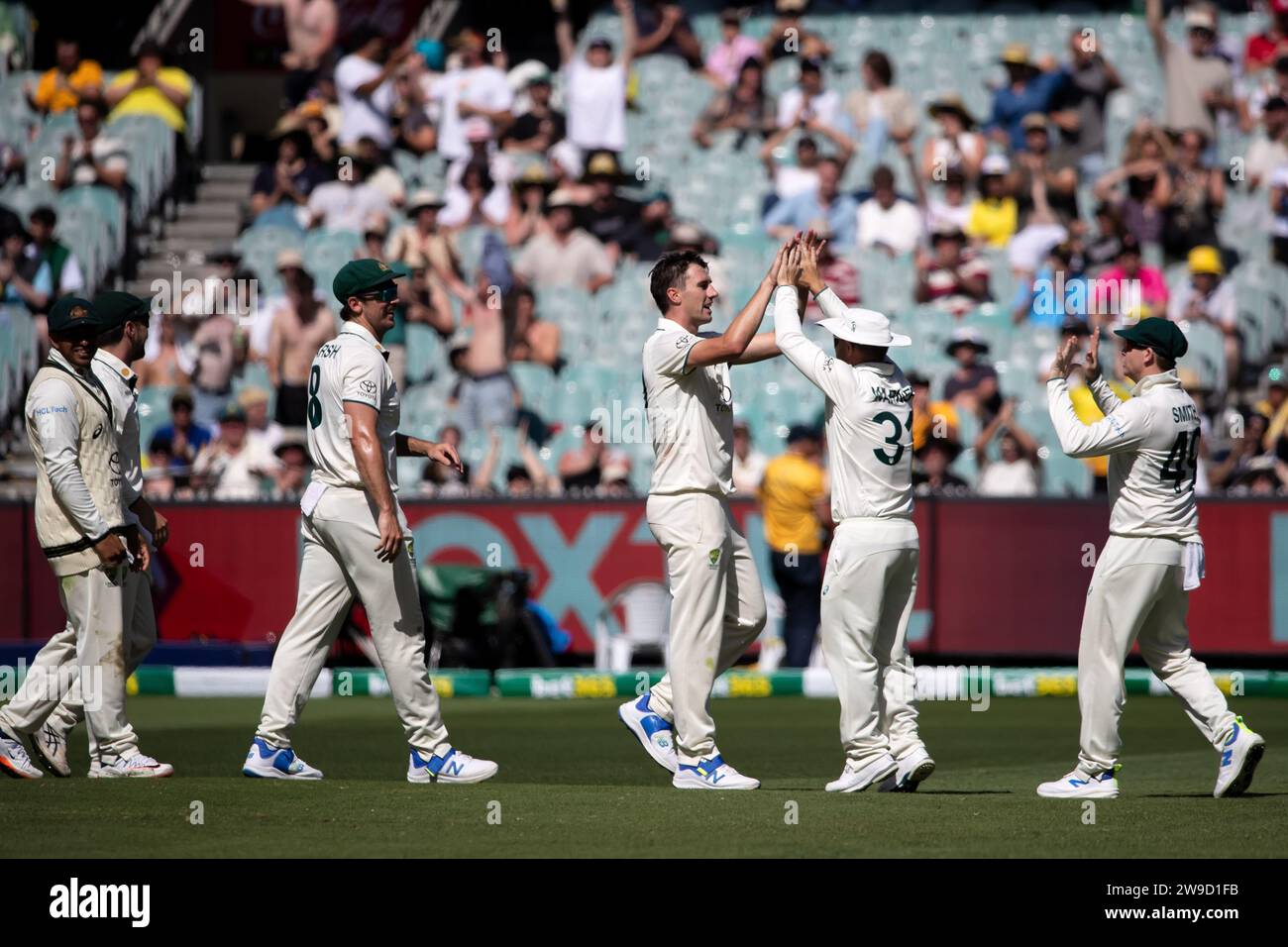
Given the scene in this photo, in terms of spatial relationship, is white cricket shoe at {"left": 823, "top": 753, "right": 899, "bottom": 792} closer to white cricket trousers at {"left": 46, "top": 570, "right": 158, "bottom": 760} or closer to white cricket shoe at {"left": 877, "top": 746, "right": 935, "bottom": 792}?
white cricket shoe at {"left": 877, "top": 746, "right": 935, "bottom": 792}

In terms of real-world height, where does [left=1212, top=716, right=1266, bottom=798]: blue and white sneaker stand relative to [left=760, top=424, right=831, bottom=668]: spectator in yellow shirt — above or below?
below

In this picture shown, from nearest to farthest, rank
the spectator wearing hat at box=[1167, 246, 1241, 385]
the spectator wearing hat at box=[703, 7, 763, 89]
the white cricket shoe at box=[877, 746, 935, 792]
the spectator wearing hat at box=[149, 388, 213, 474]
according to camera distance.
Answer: the white cricket shoe at box=[877, 746, 935, 792], the spectator wearing hat at box=[149, 388, 213, 474], the spectator wearing hat at box=[1167, 246, 1241, 385], the spectator wearing hat at box=[703, 7, 763, 89]

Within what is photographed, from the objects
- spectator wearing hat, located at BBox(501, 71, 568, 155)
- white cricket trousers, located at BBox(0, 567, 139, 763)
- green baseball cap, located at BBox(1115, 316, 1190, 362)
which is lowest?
white cricket trousers, located at BBox(0, 567, 139, 763)

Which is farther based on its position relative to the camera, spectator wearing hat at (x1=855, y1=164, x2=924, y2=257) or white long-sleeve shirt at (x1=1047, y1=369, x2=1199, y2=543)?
spectator wearing hat at (x1=855, y1=164, x2=924, y2=257)

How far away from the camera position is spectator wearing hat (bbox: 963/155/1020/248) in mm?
21719

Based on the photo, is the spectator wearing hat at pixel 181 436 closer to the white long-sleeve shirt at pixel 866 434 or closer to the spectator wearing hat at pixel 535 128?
the spectator wearing hat at pixel 535 128

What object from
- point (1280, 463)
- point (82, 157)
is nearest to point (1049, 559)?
point (1280, 463)

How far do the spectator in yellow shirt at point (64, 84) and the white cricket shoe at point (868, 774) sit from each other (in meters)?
17.9

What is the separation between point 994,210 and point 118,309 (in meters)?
13.3

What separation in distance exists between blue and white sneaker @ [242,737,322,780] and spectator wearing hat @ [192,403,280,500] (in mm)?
9074

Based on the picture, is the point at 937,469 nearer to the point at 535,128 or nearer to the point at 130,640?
the point at 535,128

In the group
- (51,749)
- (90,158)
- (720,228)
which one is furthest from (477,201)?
(51,749)

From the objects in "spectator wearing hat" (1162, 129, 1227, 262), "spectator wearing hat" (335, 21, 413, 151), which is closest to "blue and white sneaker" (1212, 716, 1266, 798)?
"spectator wearing hat" (1162, 129, 1227, 262)

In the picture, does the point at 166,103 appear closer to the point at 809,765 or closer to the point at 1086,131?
the point at 1086,131
